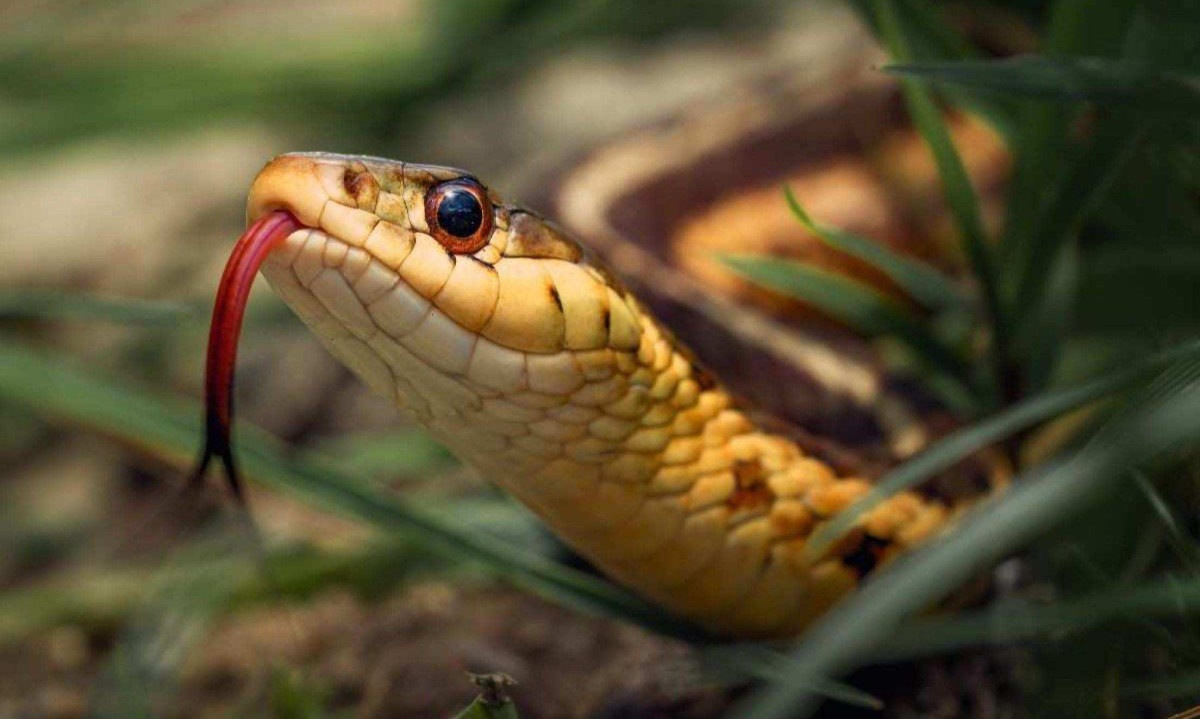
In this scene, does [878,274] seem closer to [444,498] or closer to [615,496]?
[444,498]

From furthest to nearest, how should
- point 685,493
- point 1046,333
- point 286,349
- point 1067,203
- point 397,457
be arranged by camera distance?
point 286,349 → point 397,457 → point 1046,333 → point 1067,203 → point 685,493

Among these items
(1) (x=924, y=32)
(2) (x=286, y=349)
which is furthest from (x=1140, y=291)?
Answer: (2) (x=286, y=349)

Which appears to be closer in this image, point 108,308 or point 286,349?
point 108,308

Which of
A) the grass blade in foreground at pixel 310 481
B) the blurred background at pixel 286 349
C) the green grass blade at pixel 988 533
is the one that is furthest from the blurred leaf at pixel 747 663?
the green grass blade at pixel 988 533

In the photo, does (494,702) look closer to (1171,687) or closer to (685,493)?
(685,493)

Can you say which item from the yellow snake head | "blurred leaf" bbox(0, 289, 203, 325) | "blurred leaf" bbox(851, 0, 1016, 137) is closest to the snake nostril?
the yellow snake head
